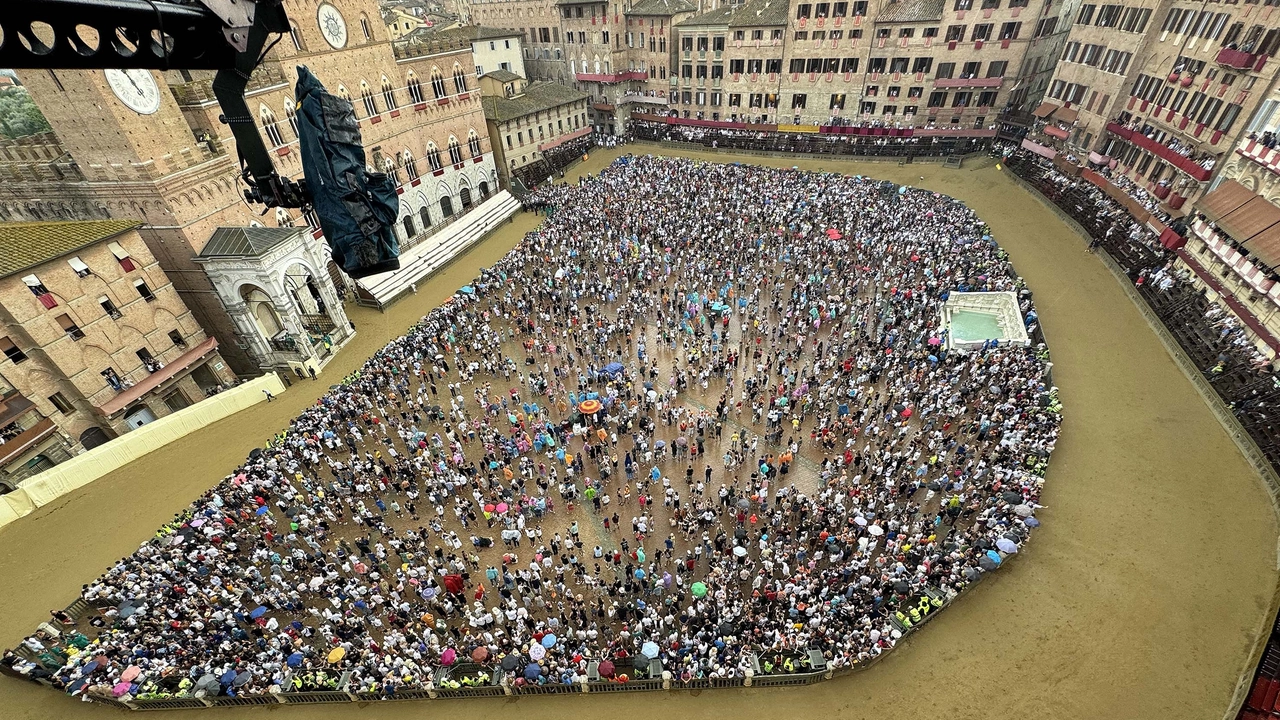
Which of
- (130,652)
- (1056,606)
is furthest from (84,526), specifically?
(1056,606)

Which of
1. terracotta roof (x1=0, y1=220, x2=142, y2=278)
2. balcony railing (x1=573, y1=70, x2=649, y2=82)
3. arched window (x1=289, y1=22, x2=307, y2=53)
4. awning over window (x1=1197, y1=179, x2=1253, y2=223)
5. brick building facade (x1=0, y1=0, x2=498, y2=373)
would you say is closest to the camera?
terracotta roof (x1=0, y1=220, x2=142, y2=278)

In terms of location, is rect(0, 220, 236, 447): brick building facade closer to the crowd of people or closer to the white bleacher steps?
the crowd of people

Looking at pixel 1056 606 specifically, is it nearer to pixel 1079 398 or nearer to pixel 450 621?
pixel 1079 398

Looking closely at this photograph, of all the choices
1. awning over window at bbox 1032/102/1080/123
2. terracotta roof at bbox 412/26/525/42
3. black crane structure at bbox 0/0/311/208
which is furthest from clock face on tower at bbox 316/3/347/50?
awning over window at bbox 1032/102/1080/123

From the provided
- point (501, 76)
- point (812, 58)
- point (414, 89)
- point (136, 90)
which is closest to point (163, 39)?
point (136, 90)

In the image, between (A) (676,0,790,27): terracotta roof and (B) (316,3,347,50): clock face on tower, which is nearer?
(B) (316,3,347,50): clock face on tower

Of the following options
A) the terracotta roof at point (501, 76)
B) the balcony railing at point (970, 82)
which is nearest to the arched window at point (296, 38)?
the terracotta roof at point (501, 76)
